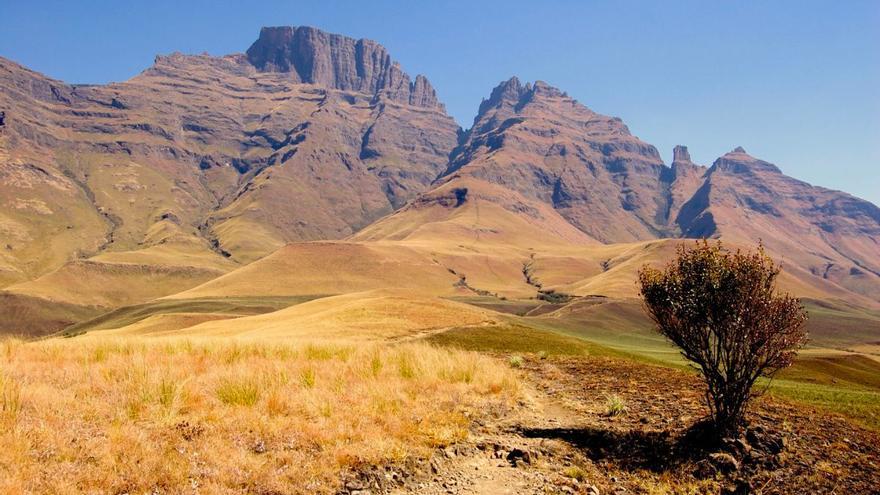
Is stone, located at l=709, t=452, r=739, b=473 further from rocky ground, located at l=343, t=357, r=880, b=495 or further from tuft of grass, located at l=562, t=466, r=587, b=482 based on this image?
tuft of grass, located at l=562, t=466, r=587, b=482

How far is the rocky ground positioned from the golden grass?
0.70 meters

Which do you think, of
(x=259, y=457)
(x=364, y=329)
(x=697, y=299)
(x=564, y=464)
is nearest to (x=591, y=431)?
(x=564, y=464)

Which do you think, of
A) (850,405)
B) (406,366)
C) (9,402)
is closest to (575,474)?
(406,366)

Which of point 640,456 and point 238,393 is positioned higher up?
point 238,393

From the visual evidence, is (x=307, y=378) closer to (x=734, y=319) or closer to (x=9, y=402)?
(x=9, y=402)

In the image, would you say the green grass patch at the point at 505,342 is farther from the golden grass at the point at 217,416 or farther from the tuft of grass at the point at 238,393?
the tuft of grass at the point at 238,393

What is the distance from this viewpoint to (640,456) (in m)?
12.2

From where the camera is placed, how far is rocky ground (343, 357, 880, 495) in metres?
10.6

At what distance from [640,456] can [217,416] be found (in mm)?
8901

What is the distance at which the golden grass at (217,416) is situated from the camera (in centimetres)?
888

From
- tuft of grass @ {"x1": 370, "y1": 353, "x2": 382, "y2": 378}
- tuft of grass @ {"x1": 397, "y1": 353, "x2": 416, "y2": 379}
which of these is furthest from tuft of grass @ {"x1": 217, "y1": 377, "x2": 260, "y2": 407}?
tuft of grass @ {"x1": 397, "y1": 353, "x2": 416, "y2": 379}

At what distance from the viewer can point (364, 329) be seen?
41.5 metres

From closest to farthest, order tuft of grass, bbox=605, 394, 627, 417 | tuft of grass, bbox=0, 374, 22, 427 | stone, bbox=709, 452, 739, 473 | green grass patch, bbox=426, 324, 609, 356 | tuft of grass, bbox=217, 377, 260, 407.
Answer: tuft of grass, bbox=0, 374, 22, 427 < stone, bbox=709, 452, 739, 473 < tuft of grass, bbox=217, 377, 260, 407 < tuft of grass, bbox=605, 394, 627, 417 < green grass patch, bbox=426, 324, 609, 356

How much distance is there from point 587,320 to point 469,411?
120m
